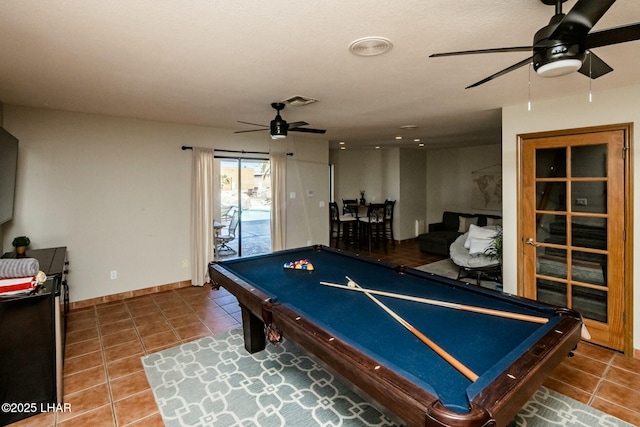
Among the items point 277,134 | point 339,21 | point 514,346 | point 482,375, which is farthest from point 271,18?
point 514,346

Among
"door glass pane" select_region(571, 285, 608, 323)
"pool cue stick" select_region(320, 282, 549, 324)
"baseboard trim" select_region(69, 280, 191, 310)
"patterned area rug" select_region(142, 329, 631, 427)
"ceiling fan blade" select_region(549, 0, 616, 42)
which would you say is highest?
"ceiling fan blade" select_region(549, 0, 616, 42)

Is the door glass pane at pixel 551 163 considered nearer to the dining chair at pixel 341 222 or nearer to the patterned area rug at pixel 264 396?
the patterned area rug at pixel 264 396

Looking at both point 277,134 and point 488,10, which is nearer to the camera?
point 488,10

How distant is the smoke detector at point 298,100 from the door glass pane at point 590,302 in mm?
3222

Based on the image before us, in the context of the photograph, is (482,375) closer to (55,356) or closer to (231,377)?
(231,377)

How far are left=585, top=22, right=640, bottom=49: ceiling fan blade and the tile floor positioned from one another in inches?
89.9

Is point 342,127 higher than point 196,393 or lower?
higher

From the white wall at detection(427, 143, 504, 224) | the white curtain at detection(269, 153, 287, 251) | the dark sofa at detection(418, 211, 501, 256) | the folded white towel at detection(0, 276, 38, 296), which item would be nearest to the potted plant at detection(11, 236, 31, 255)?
the folded white towel at detection(0, 276, 38, 296)

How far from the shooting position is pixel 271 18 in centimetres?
174

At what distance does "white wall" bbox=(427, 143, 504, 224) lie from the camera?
771 centimetres

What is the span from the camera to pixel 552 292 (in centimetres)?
337

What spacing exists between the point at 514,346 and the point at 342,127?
3.98 metres

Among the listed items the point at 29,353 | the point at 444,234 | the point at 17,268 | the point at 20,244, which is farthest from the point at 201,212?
the point at 444,234

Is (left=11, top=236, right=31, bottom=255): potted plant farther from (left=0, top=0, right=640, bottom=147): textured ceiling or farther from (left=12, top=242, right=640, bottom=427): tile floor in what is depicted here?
(left=0, top=0, right=640, bottom=147): textured ceiling
